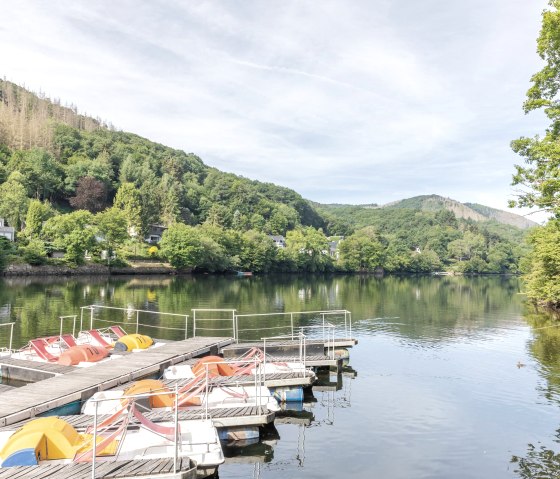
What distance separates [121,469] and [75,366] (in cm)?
1172

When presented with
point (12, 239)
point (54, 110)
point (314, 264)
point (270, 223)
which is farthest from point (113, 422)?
point (54, 110)

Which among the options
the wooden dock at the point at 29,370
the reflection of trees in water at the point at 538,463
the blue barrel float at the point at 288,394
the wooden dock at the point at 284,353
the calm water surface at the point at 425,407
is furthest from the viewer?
the wooden dock at the point at 284,353

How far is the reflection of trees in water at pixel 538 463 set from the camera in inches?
527

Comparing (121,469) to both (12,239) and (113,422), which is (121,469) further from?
(12,239)

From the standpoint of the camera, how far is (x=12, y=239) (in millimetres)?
87312

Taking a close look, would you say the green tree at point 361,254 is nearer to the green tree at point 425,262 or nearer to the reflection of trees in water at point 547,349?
the green tree at point 425,262

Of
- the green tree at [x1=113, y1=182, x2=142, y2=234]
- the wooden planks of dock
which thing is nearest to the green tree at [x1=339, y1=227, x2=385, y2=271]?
the green tree at [x1=113, y1=182, x2=142, y2=234]

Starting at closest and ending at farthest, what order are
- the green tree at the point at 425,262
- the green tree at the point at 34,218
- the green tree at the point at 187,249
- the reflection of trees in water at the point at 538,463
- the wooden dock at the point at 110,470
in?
the wooden dock at the point at 110,470 → the reflection of trees in water at the point at 538,463 → the green tree at the point at 34,218 → the green tree at the point at 187,249 → the green tree at the point at 425,262

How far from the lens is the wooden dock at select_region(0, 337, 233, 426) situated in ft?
46.8

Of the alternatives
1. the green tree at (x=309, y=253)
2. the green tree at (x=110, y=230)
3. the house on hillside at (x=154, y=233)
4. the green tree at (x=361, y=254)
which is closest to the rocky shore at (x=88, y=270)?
the green tree at (x=110, y=230)

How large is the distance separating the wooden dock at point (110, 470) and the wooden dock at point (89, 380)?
12.7ft

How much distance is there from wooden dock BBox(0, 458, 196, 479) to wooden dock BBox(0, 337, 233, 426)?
3866 mm

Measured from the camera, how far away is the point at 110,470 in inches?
397

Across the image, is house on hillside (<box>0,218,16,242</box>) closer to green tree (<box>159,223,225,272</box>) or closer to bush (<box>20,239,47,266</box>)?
bush (<box>20,239,47,266</box>)
